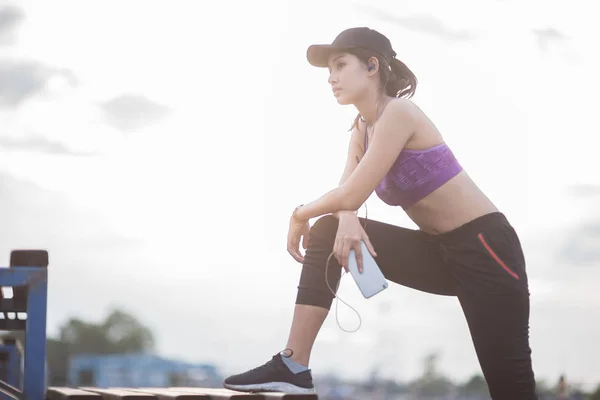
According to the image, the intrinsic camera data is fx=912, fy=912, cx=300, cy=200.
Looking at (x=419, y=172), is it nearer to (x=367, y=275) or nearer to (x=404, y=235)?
(x=404, y=235)

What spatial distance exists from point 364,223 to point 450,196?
1.58 ft

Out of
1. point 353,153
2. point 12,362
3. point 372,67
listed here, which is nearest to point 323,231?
point 353,153

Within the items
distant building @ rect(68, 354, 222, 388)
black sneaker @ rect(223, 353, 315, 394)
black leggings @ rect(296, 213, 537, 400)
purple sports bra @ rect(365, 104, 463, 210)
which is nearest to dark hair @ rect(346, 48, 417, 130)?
purple sports bra @ rect(365, 104, 463, 210)

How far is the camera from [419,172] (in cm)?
485

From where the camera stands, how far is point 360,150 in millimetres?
5281

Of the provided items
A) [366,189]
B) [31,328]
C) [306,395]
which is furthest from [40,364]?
[366,189]

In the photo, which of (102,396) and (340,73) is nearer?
(102,396)

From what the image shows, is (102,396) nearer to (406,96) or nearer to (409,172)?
(409,172)

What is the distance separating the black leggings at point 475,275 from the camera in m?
4.73

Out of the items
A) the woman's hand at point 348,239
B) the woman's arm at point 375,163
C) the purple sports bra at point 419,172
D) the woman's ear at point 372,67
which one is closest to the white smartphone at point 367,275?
the woman's hand at point 348,239

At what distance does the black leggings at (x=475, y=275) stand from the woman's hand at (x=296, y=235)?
0.28 metres

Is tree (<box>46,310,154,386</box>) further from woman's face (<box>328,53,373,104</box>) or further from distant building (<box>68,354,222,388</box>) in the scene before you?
woman's face (<box>328,53,373,104</box>)

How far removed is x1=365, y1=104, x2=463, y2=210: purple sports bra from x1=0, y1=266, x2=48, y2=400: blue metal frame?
1887 mm

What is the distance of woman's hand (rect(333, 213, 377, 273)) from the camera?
15.0 ft
